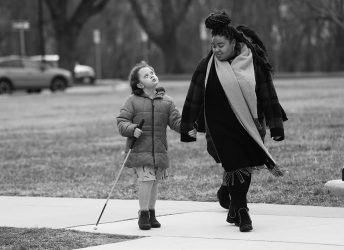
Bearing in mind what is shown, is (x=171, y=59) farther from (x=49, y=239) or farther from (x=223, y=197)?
(x=49, y=239)

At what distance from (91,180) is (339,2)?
29.9m

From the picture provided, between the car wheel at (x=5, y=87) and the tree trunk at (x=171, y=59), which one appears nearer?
the car wheel at (x=5, y=87)

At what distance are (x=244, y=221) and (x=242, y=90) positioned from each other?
101 centimetres

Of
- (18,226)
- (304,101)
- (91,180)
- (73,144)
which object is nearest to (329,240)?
(18,226)

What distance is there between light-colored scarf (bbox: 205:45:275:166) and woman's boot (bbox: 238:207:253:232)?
518 mm

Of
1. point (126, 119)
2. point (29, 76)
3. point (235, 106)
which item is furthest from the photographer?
point (29, 76)

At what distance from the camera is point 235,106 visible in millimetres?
7469

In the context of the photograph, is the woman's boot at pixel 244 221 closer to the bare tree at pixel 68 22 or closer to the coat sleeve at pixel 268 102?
the coat sleeve at pixel 268 102


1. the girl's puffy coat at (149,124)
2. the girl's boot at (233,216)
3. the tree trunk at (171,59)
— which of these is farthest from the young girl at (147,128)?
the tree trunk at (171,59)

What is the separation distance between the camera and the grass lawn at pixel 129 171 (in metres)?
10.2

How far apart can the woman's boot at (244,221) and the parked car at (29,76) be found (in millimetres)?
32096

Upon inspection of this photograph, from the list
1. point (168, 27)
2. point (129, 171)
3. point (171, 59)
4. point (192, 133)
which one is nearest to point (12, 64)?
point (168, 27)

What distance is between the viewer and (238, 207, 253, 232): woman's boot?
24.6 feet

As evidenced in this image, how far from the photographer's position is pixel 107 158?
13844 mm
